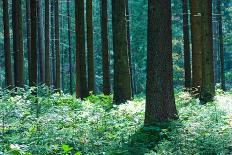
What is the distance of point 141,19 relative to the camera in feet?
164

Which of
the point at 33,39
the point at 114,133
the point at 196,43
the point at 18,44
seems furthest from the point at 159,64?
the point at 18,44

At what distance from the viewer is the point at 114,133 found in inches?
416

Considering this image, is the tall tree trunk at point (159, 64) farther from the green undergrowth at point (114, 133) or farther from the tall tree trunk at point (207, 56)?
the tall tree trunk at point (207, 56)

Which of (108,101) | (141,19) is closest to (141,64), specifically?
(141,19)

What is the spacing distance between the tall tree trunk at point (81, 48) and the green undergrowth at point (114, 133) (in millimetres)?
6365

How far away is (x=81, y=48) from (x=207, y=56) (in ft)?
21.5

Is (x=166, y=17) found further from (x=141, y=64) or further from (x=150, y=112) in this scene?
(x=141, y=64)

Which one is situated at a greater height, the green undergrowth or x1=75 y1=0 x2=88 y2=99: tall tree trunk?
x1=75 y1=0 x2=88 y2=99: tall tree trunk

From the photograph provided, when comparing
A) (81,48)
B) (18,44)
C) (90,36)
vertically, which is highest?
(90,36)

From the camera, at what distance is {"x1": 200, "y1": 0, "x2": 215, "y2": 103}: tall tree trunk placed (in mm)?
15039

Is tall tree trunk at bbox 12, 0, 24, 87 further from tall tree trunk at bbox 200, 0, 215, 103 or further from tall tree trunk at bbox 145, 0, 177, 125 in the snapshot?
tall tree trunk at bbox 145, 0, 177, 125

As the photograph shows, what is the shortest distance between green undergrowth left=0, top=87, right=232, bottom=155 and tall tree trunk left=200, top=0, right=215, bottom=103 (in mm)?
1802

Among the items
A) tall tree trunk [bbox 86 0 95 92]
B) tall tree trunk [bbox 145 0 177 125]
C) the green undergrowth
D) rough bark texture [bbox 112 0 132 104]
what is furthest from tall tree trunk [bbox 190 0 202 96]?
tall tree trunk [bbox 145 0 177 125]

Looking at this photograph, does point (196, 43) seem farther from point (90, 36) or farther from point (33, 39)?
point (33, 39)
